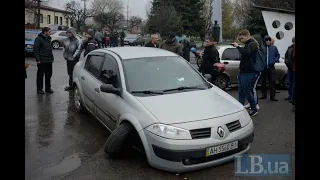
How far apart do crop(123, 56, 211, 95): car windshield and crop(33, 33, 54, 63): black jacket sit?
433 centimetres

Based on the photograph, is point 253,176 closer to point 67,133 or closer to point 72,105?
point 67,133

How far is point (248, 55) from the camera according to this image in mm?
6488

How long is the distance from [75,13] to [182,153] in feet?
197

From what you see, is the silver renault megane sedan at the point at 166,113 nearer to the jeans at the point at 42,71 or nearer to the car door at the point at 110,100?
the car door at the point at 110,100

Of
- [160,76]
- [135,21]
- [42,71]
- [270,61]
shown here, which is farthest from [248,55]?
[135,21]

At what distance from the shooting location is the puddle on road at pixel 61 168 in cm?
421

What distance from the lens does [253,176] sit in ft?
13.5

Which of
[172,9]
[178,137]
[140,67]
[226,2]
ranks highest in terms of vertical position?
[226,2]

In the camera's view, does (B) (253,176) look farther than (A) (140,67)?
No

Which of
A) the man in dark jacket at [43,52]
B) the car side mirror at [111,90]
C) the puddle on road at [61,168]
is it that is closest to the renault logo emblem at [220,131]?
the car side mirror at [111,90]

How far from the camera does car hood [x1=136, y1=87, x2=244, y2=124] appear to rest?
4.17 metres

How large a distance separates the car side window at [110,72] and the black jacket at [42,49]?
3.63m
